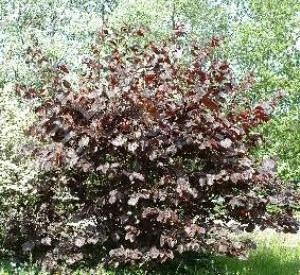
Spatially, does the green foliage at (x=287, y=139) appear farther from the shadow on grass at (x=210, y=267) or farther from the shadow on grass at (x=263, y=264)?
the shadow on grass at (x=210, y=267)

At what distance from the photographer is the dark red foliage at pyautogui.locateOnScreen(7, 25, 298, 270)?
747 cm

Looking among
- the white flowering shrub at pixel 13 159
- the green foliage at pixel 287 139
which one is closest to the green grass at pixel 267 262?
the white flowering shrub at pixel 13 159

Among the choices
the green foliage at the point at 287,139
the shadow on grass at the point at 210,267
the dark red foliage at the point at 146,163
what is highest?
the green foliage at the point at 287,139

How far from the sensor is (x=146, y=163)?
784cm

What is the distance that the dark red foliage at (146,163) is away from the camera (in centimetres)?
747

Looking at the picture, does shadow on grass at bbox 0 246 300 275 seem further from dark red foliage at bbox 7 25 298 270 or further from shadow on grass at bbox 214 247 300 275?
dark red foliage at bbox 7 25 298 270

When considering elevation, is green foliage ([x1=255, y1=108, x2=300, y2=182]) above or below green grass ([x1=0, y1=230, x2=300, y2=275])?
above

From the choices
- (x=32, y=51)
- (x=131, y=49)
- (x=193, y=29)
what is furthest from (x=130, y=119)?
(x=193, y=29)

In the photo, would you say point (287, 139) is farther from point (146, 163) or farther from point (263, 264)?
point (146, 163)

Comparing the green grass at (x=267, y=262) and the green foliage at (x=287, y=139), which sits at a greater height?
the green foliage at (x=287, y=139)

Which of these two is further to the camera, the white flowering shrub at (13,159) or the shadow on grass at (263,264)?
the shadow on grass at (263,264)

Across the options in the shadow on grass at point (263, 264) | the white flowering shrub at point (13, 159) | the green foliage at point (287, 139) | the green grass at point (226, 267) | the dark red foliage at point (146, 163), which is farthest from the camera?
the green foliage at point (287, 139)

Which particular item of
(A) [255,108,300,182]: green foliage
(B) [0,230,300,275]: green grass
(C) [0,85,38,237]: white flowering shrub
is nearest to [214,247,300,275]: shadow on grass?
(B) [0,230,300,275]: green grass

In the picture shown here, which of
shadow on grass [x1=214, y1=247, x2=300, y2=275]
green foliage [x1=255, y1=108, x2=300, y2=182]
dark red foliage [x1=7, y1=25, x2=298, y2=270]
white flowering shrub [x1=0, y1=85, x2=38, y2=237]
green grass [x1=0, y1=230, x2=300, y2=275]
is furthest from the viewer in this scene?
green foliage [x1=255, y1=108, x2=300, y2=182]
